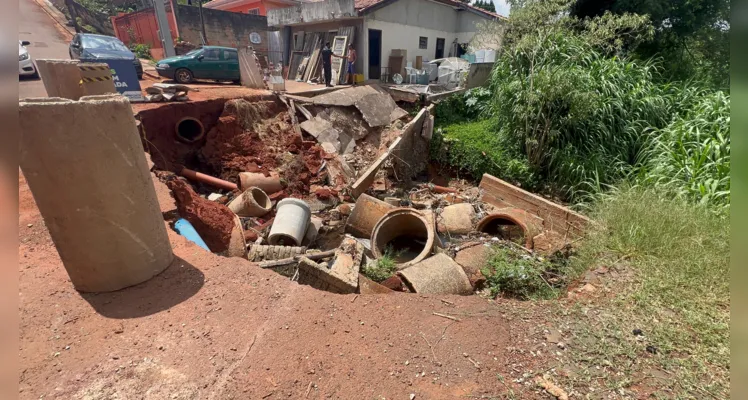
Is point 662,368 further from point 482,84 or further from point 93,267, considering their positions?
point 482,84

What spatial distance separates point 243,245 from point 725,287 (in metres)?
5.75

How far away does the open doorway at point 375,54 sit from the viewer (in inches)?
559

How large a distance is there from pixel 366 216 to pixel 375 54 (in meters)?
10.3

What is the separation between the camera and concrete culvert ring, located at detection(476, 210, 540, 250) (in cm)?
621

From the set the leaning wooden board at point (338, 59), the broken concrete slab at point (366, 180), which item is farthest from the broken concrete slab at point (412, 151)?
the leaning wooden board at point (338, 59)

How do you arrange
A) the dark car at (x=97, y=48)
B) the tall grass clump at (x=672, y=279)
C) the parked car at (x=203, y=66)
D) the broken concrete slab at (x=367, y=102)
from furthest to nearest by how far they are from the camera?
1. the parked car at (x=203, y=66)
2. the dark car at (x=97, y=48)
3. the broken concrete slab at (x=367, y=102)
4. the tall grass clump at (x=672, y=279)

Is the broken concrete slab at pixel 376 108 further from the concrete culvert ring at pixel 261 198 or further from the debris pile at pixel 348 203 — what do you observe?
the concrete culvert ring at pixel 261 198

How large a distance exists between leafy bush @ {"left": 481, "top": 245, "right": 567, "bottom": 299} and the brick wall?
18.0 meters

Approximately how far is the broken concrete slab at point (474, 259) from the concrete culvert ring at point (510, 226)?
97 cm

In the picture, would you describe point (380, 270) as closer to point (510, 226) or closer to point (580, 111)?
point (510, 226)

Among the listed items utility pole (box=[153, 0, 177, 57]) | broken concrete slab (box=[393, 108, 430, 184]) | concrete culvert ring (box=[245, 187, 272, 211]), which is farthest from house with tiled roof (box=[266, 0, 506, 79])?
concrete culvert ring (box=[245, 187, 272, 211])

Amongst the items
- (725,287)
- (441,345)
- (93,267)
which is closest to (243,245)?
(93,267)

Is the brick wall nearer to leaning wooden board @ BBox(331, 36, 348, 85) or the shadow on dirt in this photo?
leaning wooden board @ BBox(331, 36, 348, 85)

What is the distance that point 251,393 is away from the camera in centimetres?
233
